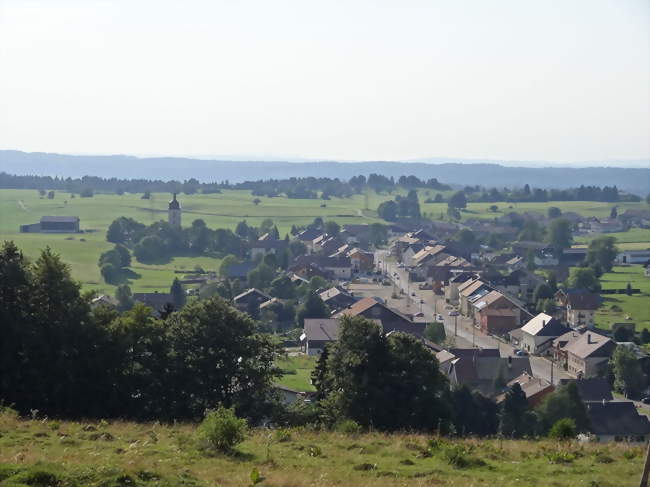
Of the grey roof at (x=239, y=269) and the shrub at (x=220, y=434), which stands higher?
the shrub at (x=220, y=434)

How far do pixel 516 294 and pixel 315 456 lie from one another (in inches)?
1683

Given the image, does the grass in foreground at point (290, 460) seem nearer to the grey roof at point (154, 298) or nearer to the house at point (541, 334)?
the house at point (541, 334)

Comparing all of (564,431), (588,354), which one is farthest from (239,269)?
(564,431)

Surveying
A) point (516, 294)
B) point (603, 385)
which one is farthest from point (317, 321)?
point (516, 294)

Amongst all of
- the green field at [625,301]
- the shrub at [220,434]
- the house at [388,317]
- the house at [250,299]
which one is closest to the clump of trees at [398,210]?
the green field at [625,301]

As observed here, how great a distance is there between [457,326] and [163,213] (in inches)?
2142

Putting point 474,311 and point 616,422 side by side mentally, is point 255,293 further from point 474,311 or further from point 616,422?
point 616,422

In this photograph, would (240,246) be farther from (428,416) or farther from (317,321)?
(428,416)

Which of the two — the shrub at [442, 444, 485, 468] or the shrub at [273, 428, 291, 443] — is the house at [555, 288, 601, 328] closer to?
the shrub at [273, 428, 291, 443]

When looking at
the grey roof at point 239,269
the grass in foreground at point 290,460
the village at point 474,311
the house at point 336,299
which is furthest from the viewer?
the grey roof at point 239,269

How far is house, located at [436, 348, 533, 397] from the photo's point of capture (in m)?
28.4

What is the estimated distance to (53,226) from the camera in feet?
242

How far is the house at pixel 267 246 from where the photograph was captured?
66.9 m

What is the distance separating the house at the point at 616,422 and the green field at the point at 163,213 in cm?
2880
